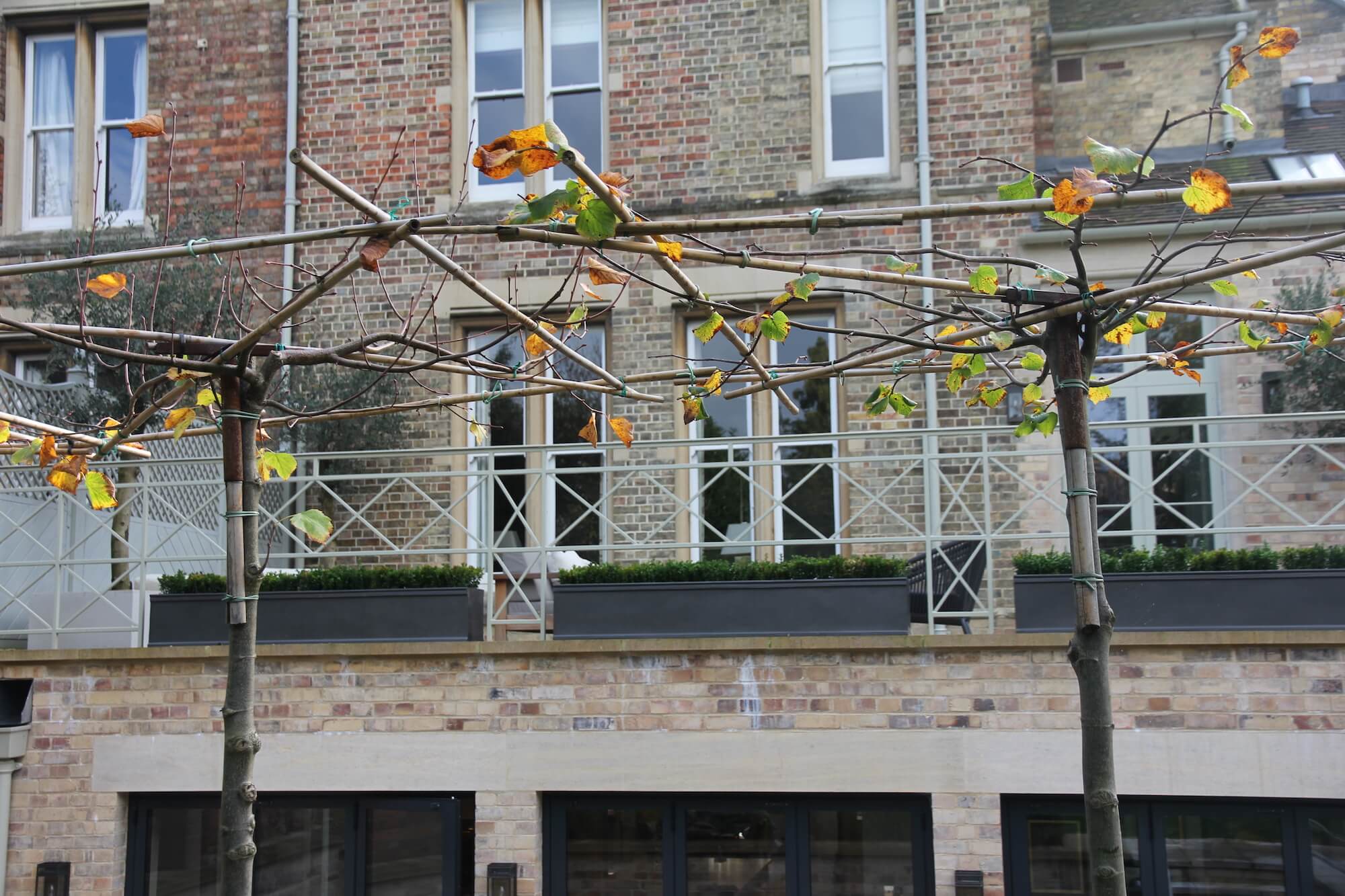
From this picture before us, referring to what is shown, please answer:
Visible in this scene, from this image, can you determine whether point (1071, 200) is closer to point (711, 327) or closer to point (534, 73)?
point (711, 327)

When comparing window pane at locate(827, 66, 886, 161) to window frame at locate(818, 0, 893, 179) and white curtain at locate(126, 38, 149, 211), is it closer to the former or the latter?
window frame at locate(818, 0, 893, 179)

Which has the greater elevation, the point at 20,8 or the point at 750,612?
the point at 20,8

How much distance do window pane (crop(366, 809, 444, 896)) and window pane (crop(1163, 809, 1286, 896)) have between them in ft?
14.0

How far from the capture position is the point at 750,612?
7.48 metres

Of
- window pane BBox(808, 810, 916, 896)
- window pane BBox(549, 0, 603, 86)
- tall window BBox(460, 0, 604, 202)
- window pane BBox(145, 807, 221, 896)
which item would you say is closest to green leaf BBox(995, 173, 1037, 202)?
window pane BBox(808, 810, 916, 896)

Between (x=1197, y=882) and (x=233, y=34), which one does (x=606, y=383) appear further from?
(x=233, y=34)

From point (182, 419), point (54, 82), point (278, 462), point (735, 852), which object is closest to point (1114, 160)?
point (278, 462)

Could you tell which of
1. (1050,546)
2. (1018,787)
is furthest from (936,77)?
(1018,787)

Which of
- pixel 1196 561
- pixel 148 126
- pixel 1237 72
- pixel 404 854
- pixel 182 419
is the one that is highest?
pixel 1237 72

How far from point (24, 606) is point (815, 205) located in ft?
21.2

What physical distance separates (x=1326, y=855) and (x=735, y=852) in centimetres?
327

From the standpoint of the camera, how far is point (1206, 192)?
12.3 ft

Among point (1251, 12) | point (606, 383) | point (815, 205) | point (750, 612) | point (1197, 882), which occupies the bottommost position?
point (1197, 882)

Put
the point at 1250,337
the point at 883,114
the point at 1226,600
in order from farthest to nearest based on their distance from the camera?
the point at 883,114 < the point at 1226,600 < the point at 1250,337
